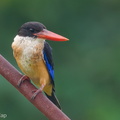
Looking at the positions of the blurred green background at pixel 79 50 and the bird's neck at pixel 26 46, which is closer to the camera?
the bird's neck at pixel 26 46

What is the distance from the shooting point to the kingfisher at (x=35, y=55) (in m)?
3.33

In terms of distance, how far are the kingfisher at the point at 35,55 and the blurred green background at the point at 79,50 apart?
1.96m

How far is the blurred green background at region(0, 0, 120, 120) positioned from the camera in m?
5.95

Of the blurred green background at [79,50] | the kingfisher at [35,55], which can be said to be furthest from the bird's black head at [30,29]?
the blurred green background at [79,50]

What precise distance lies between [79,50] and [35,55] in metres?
3.36

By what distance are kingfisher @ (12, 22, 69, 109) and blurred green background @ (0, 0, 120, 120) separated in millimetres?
1964

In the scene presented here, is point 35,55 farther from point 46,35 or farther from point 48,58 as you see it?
point 46,35

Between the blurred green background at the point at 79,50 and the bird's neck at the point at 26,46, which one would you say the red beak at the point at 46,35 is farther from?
the blurred green background at the point at 79,50

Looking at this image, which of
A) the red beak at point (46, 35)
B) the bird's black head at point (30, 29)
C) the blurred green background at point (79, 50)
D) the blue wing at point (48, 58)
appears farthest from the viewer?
the blurred green background at point (79, 50)

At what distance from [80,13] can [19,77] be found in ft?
17.0

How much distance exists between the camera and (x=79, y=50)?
22.4 ft

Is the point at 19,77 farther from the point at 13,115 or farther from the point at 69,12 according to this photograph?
the point at 69,12

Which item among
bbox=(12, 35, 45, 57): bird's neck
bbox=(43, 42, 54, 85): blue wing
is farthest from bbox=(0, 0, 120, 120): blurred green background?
bbox=(12, 35, 45, 57): bird's neck

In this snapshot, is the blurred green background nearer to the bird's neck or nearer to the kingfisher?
the kingfisher
